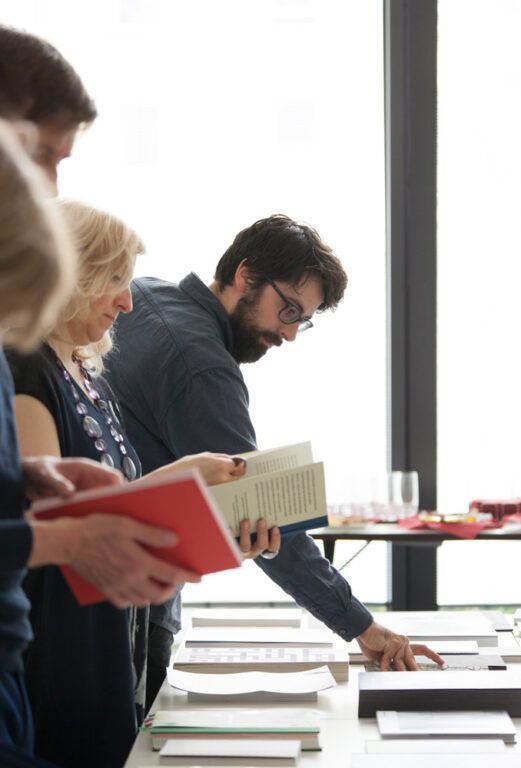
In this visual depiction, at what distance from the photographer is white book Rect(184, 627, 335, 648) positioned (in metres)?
2.28

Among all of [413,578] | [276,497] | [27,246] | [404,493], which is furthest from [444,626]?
[413,578]

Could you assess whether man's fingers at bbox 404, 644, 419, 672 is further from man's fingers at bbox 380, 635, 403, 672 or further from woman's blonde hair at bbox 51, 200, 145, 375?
woman's blonde hair at bbox 51, 200, 145, 375

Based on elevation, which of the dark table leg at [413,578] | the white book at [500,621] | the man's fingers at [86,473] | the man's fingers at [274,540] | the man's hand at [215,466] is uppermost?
the man's fingers at [86,473]

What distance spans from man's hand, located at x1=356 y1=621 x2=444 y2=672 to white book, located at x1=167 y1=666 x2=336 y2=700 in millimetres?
132

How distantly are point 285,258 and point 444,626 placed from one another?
987 millimetres

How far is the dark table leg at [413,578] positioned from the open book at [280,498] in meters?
2.54

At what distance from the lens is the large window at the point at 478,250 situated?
14.2 feet

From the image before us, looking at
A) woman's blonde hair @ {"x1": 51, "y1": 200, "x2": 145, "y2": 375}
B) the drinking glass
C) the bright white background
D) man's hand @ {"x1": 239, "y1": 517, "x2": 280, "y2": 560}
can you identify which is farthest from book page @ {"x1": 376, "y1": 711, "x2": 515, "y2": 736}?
the bright white background

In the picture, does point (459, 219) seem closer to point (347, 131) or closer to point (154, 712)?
point (347, 131)

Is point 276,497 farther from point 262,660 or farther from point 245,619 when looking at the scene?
point 245,619

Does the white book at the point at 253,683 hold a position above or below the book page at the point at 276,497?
below

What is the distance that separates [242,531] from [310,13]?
305cm

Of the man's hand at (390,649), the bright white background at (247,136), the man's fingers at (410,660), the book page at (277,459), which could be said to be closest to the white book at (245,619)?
the man's hand at (390,649)

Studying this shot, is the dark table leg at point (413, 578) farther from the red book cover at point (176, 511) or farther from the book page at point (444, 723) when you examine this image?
the red book cover at point (176, 511)
